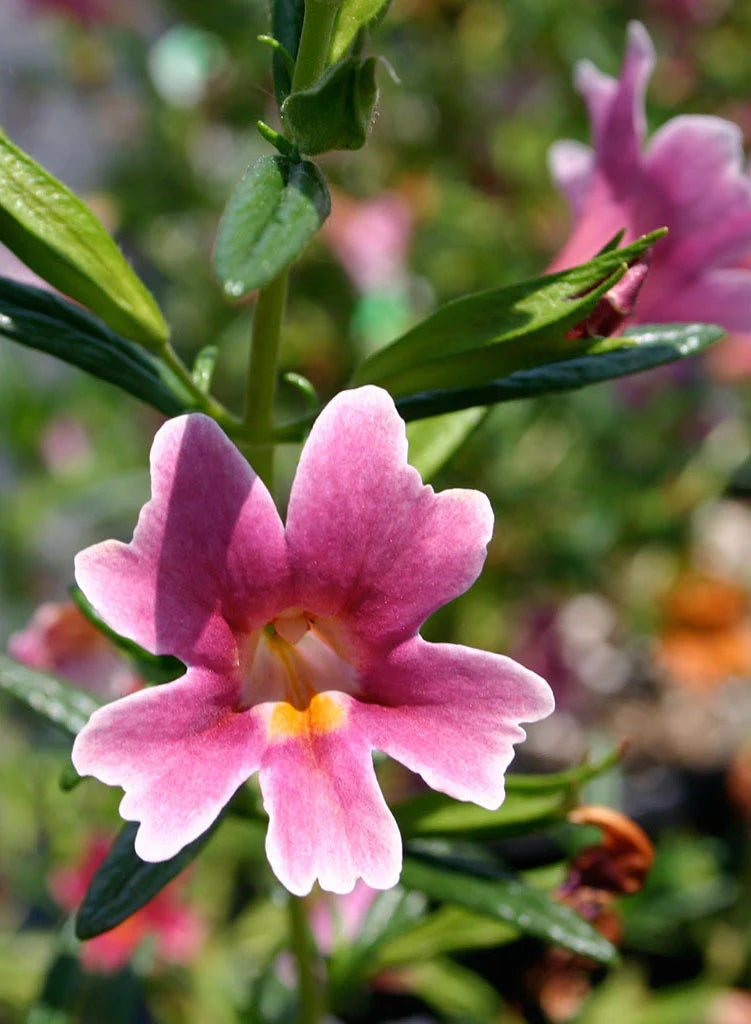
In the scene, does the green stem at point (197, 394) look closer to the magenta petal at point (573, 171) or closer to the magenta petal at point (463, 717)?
the magenta petal at point (463, 717)

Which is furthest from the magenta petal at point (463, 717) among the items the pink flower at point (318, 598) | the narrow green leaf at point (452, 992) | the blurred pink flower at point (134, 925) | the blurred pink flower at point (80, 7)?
the blurred pink flower at point (80, 7)

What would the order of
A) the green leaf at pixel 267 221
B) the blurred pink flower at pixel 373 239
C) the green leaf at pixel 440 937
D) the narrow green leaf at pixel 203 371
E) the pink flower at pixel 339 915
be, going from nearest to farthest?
the green leaf at pixel 267 221
the narrow green leaf at pixel 203 371
the green leaf at pixel 440 937
the pink flower at pixel 339 915
the blurred pink flower at pixel 373 239

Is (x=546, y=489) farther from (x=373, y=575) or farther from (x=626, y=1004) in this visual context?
(x=373, y=575)

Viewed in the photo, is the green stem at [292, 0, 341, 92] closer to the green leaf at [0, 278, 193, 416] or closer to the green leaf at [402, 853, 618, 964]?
the green leaf at [0, 278, 193, 416]

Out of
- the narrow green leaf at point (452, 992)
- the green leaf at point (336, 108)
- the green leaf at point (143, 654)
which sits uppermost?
the green leaf at point (336, 108)

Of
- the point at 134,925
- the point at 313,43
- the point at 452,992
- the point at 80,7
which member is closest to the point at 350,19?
the point at 313,43

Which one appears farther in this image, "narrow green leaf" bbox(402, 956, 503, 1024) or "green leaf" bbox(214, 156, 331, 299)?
"narrow green leaf" bbox(402, 956, 503, 1024)

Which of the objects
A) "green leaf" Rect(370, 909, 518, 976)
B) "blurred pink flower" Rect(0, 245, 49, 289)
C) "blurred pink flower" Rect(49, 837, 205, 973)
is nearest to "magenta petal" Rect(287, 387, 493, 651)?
"blurred pink flower" Rect(0, 245, 49, 289)
